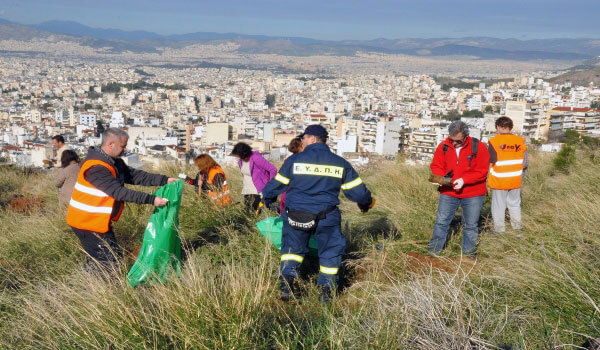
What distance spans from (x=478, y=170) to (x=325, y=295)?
1.89 metres

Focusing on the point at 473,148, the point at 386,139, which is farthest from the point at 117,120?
the point at 473,148

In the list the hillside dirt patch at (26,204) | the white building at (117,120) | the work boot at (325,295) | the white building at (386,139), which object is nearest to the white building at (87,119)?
the white building at (117,120)

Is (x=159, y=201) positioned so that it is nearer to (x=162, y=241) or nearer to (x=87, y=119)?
(x=162, y=241)

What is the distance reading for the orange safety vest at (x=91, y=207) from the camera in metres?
3.73

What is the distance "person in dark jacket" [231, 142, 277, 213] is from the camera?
589cm

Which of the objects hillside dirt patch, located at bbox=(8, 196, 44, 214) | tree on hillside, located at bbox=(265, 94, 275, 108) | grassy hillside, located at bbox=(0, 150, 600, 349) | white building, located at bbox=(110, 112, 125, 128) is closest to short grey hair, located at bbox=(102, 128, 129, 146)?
grassy hillside, located at bbox=(0, 150, 600, 349)

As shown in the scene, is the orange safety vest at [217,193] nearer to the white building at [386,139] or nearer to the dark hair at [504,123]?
the dark hair at [504,123]

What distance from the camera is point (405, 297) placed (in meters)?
2.93

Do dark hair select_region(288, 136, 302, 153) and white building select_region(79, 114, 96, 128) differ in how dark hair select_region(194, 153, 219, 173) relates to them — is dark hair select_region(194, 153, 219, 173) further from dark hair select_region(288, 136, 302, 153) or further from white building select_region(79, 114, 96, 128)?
white building select_region(79, 114, 96, 128)

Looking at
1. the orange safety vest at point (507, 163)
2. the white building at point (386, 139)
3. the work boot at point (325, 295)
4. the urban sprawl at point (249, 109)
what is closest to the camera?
the work boot at point (325, 295)

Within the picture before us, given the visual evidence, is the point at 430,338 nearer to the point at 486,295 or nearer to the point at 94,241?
the point at 486,295

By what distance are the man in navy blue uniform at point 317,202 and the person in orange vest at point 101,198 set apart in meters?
0.95

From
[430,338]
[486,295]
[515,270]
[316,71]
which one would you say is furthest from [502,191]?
[316,71]

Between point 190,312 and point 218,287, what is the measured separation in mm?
550
